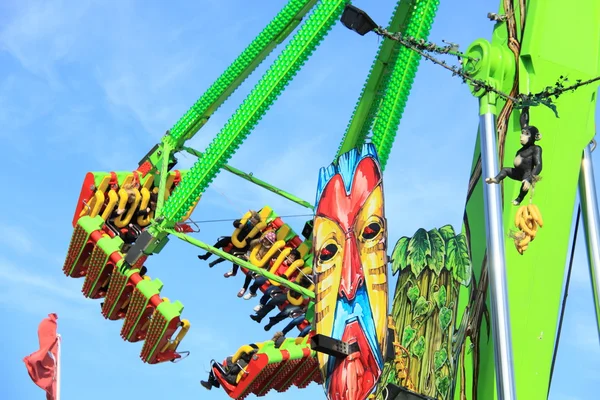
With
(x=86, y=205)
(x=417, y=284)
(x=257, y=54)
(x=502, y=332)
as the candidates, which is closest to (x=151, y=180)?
(x=86, y=205)

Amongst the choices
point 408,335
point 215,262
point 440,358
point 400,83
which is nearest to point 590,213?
point 408,335

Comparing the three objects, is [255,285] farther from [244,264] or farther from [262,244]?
[244,264]

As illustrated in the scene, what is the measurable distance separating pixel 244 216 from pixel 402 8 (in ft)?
19.0

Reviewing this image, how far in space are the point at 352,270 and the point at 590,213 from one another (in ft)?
13.4

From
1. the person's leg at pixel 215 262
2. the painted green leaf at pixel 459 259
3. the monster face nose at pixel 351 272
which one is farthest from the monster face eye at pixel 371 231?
the person's leg at pixel 215 262

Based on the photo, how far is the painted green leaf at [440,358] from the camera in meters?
19.9

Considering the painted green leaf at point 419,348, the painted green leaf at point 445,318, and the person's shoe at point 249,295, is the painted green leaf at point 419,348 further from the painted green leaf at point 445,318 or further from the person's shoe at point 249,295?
Result: the person's shoe at point 249,295

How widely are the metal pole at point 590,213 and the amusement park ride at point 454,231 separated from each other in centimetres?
2

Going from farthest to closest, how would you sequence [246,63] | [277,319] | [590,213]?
1. [277,319]
2. [246,63]
3. [590,213]

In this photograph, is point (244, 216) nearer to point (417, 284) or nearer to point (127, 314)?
point (127, 314)

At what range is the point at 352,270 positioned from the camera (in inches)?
805

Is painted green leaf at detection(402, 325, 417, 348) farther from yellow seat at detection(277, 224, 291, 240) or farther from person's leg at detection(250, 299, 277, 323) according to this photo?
yellow seat at detection(277, 224, 291, 240)

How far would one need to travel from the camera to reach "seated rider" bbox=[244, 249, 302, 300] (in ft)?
91.0

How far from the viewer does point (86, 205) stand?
2756 centimetres
